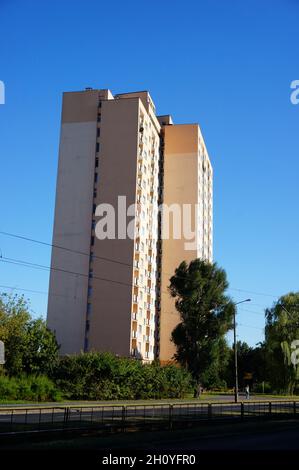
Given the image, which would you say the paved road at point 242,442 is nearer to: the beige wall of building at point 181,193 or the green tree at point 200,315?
the green tree at point 200,315

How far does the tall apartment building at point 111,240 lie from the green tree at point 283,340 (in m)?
15.9

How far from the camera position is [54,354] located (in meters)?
42.2

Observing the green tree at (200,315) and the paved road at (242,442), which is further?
the green tree at (200,315)

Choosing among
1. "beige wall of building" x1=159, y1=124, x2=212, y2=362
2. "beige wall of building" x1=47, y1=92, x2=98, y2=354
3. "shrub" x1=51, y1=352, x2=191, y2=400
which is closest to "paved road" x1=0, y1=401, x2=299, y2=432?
"shrub" x1=51, y1=352, x2=191, y2=400

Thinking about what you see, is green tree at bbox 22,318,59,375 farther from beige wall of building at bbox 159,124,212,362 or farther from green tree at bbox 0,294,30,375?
beige wall of building at bbox 159,124,212,362

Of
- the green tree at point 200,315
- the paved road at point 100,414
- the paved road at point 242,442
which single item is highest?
the green tree at point 200,315

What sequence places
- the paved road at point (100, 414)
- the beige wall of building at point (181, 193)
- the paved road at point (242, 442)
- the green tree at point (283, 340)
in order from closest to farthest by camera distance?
the paved road at point (242, 442)
the paved road at point (100, 414)
the green tree at point (283, 340)
the beige wall of building at point (181, 193)

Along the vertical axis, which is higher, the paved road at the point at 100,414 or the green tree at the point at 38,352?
the green tree at the point at 38,352

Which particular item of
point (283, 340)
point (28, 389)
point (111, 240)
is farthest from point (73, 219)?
point (28, 389)

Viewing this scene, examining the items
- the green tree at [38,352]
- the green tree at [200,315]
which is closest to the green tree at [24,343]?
the green tree at [38,352]

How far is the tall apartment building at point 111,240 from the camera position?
65.6 meters

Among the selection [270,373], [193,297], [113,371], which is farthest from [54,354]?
[270,373]

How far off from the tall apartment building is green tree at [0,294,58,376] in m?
21.5
